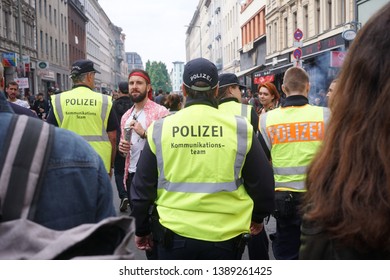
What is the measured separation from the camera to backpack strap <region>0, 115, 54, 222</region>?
1.44 metres

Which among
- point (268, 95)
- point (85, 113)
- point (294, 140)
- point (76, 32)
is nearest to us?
point (294, 140)

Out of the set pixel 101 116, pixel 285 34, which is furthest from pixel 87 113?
pixel 285 34

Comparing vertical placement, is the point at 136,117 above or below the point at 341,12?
below

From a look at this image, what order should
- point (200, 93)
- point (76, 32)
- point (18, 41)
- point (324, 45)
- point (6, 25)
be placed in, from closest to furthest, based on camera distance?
point (200, 93) → point (324, 45) → point (18, 41) → point (6, 25) → point (76, 32)

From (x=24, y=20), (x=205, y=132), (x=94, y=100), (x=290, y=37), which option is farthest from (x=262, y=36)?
(x=205, y=132)

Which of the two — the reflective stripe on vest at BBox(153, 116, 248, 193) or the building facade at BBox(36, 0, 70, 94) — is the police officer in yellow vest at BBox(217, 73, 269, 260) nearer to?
the reflective stripe on vest at BBox(153, 116, 248, 193)

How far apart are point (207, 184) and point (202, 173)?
0.07 m

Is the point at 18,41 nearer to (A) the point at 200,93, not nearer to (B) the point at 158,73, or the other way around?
(A) the point at 200,93

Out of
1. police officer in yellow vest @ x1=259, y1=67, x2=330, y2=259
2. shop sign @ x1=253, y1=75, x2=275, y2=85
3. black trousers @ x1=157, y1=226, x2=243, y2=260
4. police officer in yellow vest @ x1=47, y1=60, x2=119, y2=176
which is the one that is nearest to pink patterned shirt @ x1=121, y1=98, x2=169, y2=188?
police officer in yellow vest @ x1=47, y1=60, x2=119, y2=176

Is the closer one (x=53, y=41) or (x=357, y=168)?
(x=357, y=168)

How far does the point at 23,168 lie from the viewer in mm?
1461

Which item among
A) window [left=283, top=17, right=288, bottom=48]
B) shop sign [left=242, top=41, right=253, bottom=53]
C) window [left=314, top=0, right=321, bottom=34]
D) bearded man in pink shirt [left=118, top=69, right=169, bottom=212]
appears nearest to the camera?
bearded man in pink shirt [left=118, top=69, right=169, bottom=212]

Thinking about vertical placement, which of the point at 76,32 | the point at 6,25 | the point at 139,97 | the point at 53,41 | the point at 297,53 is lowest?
the point at 139,97

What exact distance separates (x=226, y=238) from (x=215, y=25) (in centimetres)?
7728
